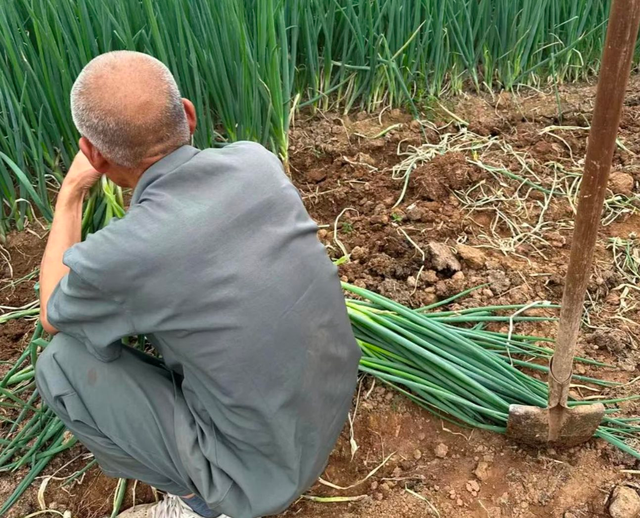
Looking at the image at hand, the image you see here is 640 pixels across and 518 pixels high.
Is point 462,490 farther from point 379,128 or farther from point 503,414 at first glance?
point 379,128

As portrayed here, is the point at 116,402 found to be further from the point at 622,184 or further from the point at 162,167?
the point at 622,184

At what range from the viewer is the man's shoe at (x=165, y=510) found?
54.2 inches

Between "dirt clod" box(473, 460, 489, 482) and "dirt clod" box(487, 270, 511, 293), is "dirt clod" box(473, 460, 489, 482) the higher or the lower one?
Result: the lower one

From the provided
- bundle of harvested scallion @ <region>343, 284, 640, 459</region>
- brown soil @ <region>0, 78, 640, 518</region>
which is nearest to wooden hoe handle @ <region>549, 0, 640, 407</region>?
bundle of harvested scallion @ <region>343, 284, 640, 459</region>

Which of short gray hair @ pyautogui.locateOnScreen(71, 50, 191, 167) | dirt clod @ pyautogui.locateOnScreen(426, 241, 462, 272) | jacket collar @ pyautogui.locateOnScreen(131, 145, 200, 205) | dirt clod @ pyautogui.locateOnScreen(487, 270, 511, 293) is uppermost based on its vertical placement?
short gray hair @ pyautogui.locateOnScreen(71, 50, 191, 167)

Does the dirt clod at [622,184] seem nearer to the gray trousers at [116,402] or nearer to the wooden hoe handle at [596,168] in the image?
the wooden hoe handle at [596,168]

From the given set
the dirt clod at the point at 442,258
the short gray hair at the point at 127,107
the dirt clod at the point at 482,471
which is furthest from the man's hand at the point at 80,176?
the dirt clod at the point at 482,471

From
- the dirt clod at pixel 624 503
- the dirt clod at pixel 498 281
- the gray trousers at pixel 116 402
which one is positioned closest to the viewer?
the gray trousers at pixel 116 402

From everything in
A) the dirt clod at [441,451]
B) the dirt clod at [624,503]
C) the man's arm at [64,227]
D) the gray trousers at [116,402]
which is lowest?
the dirt clod at [441,451]

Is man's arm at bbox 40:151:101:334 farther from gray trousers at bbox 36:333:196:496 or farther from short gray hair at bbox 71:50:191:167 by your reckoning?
short gray hair at bbox 71:50:191:167

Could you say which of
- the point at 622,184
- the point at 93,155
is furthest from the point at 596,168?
the point at 622,184

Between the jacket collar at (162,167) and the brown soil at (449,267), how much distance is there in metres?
0.86

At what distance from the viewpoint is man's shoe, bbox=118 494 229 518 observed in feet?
4.52

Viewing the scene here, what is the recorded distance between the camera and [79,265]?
1.00 meters
